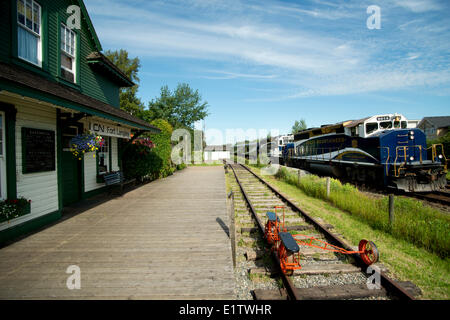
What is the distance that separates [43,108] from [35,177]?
5.94 feet

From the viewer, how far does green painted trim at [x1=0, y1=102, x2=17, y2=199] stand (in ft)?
16.5

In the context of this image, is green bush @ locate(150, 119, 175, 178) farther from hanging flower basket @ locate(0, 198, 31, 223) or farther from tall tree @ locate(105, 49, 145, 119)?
tall tree @ locate(105, 49, 145, 119)

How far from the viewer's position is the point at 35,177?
18.8ft

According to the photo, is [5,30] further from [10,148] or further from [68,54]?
[10,148]

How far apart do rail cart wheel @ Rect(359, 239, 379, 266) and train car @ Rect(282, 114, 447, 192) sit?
735 cm

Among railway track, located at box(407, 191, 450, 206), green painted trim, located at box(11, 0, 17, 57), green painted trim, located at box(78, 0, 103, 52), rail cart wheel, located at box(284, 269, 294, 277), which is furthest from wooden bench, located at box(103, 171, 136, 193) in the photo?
railway track, located at box(407, 191, 450, 206)

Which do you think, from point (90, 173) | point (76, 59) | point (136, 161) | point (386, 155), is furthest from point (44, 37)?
point (386, 155)

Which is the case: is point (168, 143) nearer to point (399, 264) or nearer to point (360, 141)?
point (360, 141)

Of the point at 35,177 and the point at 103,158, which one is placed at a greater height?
the point at 103,158

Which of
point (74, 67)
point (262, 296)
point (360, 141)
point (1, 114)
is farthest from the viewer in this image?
point (360, 141)

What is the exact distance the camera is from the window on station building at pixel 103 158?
10211 mm

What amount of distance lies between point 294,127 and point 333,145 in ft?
229

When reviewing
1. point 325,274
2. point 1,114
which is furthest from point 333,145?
point 1,114
